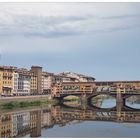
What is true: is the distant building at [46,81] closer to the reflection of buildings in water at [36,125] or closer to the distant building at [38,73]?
the distant building at [38,73]

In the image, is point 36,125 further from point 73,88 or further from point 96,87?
point 73,88

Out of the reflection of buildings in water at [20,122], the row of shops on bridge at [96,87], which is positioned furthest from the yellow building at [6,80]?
the reflection of buildings in water at [20,122]

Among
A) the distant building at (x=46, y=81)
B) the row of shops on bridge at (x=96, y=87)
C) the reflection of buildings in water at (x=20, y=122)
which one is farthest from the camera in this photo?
the distant building at (x=46, y=81)

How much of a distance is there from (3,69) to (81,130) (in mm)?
13396

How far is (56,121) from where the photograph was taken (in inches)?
645

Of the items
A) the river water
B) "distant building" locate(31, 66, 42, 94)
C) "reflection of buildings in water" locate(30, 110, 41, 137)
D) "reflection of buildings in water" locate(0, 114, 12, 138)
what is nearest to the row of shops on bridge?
"distant building" locate(31, 66, 42, 94)

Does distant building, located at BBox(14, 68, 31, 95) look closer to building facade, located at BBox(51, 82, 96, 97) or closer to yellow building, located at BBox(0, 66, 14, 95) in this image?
yellow building, located at BBox(0, 66, 14, 95)

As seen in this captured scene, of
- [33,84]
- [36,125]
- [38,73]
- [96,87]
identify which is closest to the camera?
[36,125]

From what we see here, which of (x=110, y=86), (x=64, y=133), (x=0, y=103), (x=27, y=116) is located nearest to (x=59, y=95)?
(x=110, y=86)

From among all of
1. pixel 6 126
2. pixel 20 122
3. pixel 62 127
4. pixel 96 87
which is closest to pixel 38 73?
pixel 96 87

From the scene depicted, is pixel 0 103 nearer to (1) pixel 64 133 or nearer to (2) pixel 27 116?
(2) pixel 27 116

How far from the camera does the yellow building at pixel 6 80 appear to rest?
84.5 feet

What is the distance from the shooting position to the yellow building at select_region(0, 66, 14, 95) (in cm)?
2575

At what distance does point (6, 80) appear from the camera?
26.5 meters
